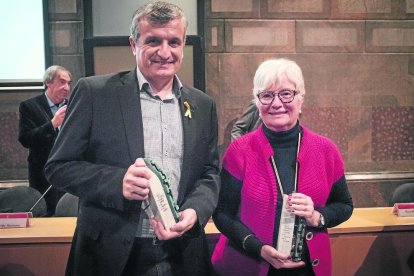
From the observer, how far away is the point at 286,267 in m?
1.43

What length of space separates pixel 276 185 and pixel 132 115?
1.71 feet

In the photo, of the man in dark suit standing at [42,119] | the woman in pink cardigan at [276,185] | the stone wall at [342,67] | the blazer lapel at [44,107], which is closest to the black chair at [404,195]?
the woman in pink cardigan at [276,185]

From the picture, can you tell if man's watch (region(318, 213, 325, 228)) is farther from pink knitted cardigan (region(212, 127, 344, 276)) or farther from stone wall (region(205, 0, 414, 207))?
stone wall (region(205, 0, 414, 207))

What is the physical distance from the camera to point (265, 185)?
150cm

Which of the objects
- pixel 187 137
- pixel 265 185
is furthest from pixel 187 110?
pixel 265 185

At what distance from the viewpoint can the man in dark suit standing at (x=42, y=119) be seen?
348 cm

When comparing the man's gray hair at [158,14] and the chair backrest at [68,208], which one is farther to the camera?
the chair backrest at [68,208]

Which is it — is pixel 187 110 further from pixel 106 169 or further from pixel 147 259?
pixel 147 259

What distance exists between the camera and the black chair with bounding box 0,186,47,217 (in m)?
2.68

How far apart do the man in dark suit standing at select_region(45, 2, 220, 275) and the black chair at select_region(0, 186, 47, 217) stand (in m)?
1.45

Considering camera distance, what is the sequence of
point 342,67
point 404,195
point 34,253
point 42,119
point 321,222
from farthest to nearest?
point 342,67, point 42,119, point 404,195, point 34,253, point 321,222

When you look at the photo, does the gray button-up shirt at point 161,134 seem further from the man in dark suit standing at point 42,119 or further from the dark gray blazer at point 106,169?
the man in dark suit standing at point 42,119

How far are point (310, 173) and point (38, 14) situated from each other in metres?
3.65

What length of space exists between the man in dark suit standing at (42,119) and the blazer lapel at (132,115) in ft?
7.22
